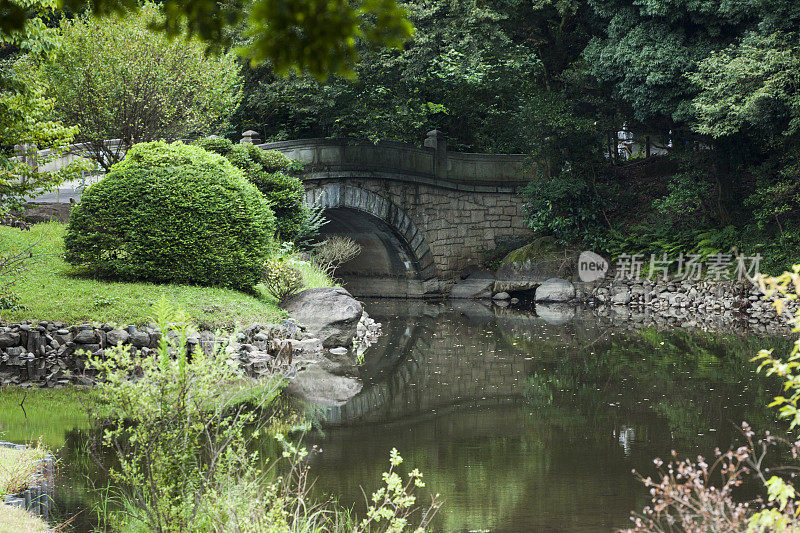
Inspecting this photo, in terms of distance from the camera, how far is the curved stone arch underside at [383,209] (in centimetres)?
1917

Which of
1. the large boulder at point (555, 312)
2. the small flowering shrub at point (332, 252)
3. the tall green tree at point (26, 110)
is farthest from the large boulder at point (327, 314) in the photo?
the large boulder at point (555, 312)

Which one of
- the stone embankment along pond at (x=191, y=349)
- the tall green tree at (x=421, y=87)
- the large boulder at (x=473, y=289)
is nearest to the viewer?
the stone embankment along pond at (x=191, y=349)

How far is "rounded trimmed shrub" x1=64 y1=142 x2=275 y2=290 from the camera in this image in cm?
1172

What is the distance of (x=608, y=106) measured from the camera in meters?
19.8

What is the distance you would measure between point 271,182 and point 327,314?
394cm

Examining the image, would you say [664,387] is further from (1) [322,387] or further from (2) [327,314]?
(2) [327,314]

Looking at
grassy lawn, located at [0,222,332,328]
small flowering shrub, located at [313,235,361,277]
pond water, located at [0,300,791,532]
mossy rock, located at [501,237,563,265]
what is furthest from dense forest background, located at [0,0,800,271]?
pond water, located at [0,300,791,532]

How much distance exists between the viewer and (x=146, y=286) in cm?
1163

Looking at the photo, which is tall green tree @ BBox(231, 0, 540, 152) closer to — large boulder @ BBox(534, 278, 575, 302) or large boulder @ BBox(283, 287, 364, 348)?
large boulder @ BBox(534, 278, 575, 302)

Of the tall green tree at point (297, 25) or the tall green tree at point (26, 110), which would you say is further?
the tall green tree at point (26, 110)

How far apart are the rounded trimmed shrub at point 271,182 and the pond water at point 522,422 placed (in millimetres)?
3319

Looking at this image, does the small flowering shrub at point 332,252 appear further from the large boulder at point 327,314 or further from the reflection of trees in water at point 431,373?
the large boulder at point 327,314

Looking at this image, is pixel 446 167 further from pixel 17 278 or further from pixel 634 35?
pixel 17 278

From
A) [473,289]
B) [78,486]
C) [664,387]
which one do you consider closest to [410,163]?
[473,289]
